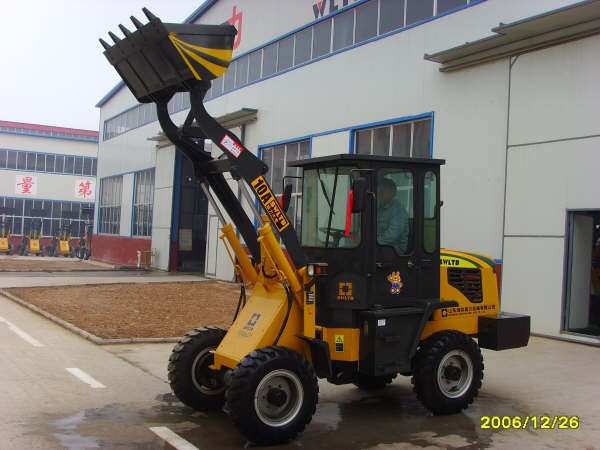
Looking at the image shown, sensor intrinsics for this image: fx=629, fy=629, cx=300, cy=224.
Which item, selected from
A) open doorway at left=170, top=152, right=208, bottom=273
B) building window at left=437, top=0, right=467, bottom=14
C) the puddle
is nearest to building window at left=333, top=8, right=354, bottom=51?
building window at left=437, top=0, right=467, bottom=14

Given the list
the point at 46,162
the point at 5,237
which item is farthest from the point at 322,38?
the point at 46,162

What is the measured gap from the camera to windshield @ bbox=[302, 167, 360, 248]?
627 centimetres

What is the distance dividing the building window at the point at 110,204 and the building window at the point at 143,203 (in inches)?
121

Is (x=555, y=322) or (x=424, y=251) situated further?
(x=555, y=322)

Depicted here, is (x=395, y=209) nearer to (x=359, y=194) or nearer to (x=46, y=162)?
(x=359, y=194)

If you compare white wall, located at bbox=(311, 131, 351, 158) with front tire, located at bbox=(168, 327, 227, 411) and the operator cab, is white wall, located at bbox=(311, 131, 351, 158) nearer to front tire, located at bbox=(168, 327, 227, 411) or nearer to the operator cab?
the operator cab

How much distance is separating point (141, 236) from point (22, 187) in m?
25.7

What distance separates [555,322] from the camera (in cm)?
1169

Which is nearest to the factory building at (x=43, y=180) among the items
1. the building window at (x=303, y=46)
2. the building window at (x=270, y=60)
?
the building window at (x=270, y=60)

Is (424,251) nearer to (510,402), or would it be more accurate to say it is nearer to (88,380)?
(510,402)

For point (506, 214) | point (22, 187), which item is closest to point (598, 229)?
point (506, 214)

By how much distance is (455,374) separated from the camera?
674 cm

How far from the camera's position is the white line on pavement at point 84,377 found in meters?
7.61
